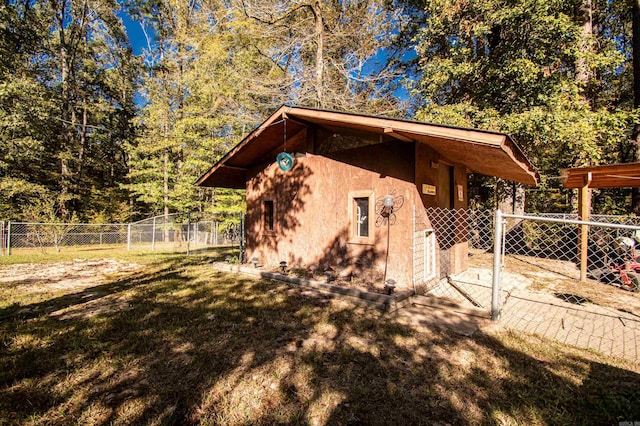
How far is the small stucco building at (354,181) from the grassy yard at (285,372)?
1823 millimetres

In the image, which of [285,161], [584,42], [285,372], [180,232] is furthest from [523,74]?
[180,232]

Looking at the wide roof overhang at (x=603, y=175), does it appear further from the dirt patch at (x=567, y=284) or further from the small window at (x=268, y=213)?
the small window at (x=268, y=213)

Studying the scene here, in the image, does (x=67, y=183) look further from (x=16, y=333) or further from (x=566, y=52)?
(x=566, y=52)

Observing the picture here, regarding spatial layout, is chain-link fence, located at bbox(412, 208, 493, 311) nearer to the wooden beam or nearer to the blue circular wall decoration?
the wooden beam

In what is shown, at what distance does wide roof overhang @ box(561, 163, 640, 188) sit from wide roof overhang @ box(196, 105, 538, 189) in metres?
1.00

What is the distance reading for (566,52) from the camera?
7.91 metres

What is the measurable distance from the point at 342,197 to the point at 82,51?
2385 cm

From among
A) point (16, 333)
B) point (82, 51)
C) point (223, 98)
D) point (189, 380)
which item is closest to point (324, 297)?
point (189, 380)

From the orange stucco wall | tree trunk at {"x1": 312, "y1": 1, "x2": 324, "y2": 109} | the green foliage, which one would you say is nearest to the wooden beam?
the orange stucco wall

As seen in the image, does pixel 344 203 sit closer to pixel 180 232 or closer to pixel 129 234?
pixel 129 234

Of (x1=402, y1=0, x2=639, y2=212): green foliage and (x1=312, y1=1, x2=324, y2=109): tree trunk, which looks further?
(x1=312, y1=1, x2=324, y2=109): tree trunk

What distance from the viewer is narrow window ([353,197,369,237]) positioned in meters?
6.31

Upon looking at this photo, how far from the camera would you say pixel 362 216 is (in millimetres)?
6383

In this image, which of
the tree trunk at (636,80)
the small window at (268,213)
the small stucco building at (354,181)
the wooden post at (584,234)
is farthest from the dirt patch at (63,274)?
the tree trunk at (636,80)
